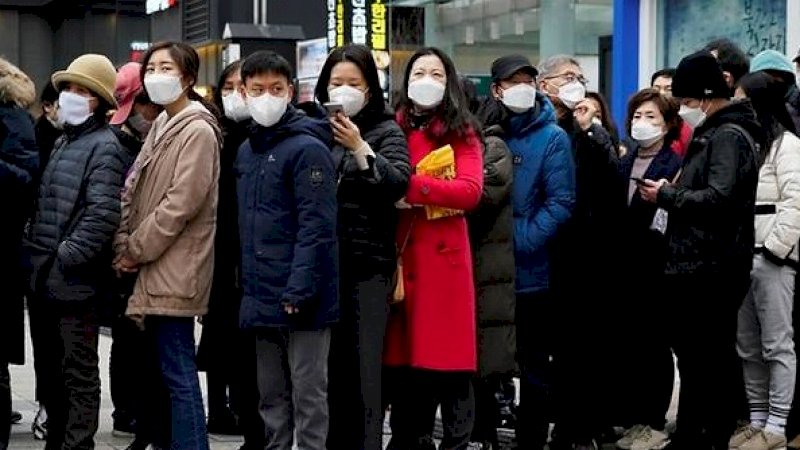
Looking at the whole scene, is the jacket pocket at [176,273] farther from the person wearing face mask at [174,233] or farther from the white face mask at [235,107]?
the white face mask at [235,107]

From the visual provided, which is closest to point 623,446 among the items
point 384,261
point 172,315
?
point 384,261

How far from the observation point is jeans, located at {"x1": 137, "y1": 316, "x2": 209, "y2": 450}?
6.80 m

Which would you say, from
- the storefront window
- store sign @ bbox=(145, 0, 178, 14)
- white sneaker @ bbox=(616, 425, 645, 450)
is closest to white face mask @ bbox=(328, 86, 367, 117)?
white sneaker @ bbox=(616, 425, 645, 450)

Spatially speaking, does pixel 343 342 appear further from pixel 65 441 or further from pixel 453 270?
pixel 65 441

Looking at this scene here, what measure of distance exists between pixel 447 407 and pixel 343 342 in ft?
1.82

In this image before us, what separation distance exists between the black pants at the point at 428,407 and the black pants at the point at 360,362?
9.7 inches

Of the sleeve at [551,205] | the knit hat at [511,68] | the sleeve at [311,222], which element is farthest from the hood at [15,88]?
the sleeve at [551,205]

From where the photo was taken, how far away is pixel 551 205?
746 centimetres

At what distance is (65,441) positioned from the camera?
278 inches

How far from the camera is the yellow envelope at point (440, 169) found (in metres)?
6.75

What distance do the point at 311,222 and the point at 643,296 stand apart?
2436 mm

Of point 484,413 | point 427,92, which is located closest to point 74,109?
point 427,92

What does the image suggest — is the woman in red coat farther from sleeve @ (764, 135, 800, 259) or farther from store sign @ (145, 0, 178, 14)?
store sign @ (145, 0, 178, 14)

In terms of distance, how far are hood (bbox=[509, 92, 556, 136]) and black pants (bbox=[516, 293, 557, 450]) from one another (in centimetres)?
80
